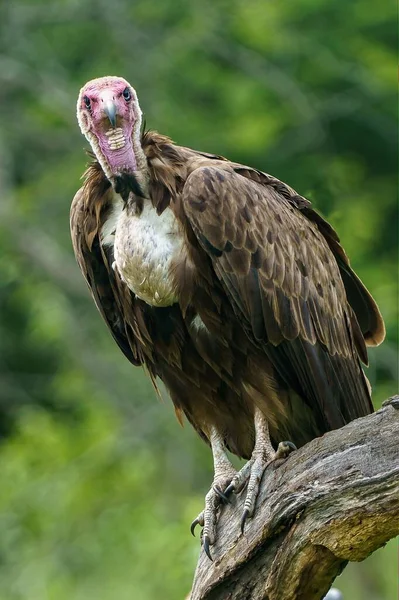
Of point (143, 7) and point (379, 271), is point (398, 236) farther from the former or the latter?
point (143, 7)

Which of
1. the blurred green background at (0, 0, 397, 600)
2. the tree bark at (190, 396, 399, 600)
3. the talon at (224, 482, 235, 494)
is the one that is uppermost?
the blurred green background at (0, 0, 397, 600)

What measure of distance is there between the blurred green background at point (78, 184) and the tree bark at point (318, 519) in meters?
7.71

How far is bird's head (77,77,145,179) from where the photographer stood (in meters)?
5.88

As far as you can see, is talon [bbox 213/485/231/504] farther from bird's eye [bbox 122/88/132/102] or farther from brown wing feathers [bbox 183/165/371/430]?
bird's eye [bbox 122/88/132/102]

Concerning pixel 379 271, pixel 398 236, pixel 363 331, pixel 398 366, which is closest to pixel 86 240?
pixel 363 331

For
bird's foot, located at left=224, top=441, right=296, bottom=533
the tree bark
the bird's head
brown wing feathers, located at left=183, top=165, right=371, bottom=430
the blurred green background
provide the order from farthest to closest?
1. the blurred green background
2. the bird's head
3. brown wing feathers, located at left=183, top=165, right=371, bottom=430
4. bird's foot, located at left=224, top=441, right=296, bottom=533
5. the tree bark

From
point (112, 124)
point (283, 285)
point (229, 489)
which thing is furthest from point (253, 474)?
point (112, 124)

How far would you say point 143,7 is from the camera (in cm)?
1597

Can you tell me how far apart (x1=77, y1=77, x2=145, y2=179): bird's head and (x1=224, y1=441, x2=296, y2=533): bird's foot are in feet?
4.44

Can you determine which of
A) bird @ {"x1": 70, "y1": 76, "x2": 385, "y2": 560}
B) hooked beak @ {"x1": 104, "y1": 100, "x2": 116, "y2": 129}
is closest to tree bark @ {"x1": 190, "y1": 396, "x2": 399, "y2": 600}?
bird @ {"x1": 70, "y1": 76, "x2": 385, "y2": 560}

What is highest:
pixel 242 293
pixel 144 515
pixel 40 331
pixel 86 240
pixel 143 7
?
pixel 143 7

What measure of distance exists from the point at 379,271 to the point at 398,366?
176 cm

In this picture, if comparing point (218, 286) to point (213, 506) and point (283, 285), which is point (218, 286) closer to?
point (283, 285)

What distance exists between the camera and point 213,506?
5922 mm
